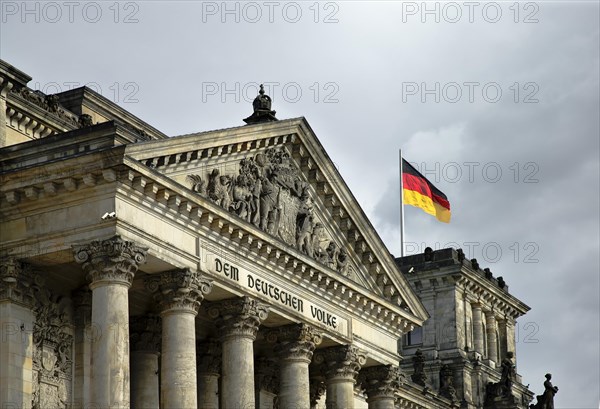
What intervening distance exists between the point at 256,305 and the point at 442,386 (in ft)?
123

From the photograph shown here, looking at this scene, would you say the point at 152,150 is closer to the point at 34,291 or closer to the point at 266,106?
the point at 34,291

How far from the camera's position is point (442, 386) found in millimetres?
88125

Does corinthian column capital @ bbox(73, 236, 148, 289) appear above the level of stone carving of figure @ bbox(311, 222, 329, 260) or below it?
below

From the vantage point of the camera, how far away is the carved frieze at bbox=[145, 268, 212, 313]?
4859 centimetres

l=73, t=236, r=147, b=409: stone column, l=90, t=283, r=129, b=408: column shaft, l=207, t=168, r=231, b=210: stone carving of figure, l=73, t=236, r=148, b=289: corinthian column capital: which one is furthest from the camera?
l=207, t=168, r=231, b=210: stone carving of figure

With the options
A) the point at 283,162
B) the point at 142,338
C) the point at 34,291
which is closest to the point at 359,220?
the point at 283,162

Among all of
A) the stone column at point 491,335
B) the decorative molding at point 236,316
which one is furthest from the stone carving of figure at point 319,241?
the stone column at point 491,335

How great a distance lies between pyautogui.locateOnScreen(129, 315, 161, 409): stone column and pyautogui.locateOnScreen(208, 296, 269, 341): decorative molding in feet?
7.46

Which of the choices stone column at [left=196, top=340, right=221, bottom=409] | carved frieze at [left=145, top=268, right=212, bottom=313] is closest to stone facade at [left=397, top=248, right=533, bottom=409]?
stone column at [left=196, top=340, right=221, bottom=409]

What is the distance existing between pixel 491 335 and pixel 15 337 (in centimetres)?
5288

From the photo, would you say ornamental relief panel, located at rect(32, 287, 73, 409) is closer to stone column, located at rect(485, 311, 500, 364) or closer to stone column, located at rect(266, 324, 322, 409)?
stone column, located at rect(266, 324, 322, 409)

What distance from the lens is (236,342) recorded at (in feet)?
170

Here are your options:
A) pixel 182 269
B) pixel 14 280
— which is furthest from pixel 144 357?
pixel 14 280

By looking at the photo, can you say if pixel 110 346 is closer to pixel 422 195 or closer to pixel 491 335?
pixel 422 195
